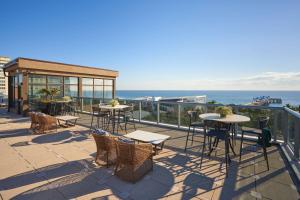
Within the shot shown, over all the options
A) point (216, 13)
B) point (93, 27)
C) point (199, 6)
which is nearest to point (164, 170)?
point (199, 6)

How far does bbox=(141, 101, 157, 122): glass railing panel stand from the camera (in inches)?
310

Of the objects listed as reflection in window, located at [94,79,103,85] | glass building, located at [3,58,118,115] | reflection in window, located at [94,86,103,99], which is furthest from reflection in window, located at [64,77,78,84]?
reflection in window, located at [94,86,103,99]

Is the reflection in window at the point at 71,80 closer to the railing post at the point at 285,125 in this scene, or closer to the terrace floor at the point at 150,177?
the terrace floor at the point at 150,177

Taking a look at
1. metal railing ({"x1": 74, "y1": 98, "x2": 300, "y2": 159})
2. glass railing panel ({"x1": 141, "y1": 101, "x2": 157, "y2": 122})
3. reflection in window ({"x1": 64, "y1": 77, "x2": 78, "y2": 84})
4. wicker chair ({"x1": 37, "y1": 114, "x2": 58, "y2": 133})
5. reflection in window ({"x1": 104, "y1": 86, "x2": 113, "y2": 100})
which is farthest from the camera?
reflection in window ({"x1": 104, "y1": 86, "x2": 113, "y2": 100})

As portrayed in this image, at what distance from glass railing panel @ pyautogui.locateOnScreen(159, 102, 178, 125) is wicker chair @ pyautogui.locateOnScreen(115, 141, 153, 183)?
150 inches

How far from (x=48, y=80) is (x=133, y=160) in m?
10.5

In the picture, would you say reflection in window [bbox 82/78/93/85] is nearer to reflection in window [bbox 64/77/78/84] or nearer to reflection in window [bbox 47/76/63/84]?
reflection in window [bbox 64/77/78/84]

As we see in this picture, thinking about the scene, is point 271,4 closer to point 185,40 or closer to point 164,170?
point 185,40

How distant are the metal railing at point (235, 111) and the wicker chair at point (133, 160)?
272 centimetres

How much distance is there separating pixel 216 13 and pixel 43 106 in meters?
9.55

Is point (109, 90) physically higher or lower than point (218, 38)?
lower

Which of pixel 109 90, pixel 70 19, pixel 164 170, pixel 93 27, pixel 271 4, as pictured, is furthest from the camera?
pixel 109 90

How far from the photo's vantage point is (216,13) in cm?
821

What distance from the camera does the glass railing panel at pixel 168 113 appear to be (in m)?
7.07
